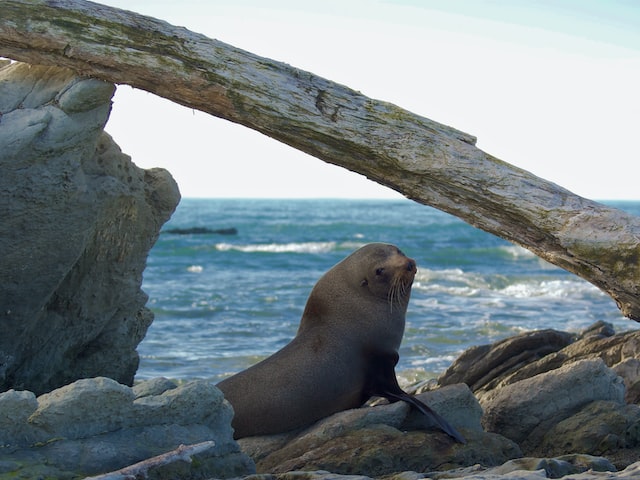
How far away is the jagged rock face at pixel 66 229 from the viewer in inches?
233

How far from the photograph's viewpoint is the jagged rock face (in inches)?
233

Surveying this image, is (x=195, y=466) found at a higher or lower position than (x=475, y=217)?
lower

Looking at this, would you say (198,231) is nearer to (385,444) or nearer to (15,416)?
(385,444)

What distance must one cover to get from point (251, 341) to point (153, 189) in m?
7.05

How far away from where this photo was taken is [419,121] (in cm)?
616

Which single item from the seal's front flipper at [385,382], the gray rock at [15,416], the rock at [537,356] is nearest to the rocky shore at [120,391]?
the gray rock at [15,416]

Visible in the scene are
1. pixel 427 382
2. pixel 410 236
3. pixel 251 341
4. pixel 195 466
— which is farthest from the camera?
pixel 410 236

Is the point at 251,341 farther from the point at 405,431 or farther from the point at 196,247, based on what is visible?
the point at 196,247

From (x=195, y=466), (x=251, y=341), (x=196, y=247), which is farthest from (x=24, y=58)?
(x=196, y=247)

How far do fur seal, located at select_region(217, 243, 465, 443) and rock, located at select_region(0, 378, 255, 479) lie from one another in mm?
1249

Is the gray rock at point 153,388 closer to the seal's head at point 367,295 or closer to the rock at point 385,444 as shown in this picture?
the rock at point 385,444

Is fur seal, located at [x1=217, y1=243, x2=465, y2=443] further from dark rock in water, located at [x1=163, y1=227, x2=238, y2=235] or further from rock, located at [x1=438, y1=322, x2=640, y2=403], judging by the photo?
dark rock in water, located at [x1=163, y1=227, x2=238, y2=235]

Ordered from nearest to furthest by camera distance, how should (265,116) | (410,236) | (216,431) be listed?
(216,431)
(265,116)
(410,236)

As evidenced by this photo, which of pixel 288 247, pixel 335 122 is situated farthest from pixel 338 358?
pixel 288 247
